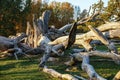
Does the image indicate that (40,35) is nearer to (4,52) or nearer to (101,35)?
(4,52)

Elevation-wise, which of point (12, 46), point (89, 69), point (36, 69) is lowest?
point (36, 69)

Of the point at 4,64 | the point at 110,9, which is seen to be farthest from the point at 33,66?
the point at 110,9

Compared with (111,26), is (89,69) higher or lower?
lower

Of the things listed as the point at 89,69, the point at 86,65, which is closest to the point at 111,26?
the point at 86,65

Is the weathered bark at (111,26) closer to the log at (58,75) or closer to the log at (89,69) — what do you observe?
the log at (89,69)

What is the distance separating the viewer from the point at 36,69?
12602 mm

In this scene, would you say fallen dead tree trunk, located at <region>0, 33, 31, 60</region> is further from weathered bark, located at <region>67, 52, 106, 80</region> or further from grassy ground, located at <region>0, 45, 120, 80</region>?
weathered bark, located at <region>67, 52, 106, 80</region>

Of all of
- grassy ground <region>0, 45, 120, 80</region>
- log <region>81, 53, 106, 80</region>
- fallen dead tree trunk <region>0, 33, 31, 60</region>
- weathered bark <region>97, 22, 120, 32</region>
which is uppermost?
weathered bark <region>97, 22, 120, 32</region>

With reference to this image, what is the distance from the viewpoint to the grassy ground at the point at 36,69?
1110 cm

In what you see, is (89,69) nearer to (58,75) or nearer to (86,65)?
(86,65)

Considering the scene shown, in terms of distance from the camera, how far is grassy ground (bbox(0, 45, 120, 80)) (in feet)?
36.4

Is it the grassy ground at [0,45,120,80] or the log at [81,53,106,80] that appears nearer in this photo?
the log at [81,53,106,80]

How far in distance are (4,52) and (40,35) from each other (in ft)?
8.17

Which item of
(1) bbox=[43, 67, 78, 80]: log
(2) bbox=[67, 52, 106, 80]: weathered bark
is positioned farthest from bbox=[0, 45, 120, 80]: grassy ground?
(2) bbox=[67, 52, 106, 80]: weathered bark
